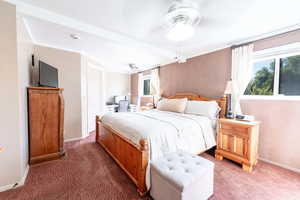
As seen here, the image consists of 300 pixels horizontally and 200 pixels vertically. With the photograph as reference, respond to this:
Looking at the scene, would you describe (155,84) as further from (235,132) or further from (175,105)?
(235,132)

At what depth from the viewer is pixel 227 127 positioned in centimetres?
221

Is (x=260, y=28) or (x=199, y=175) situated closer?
(x=199, y=175)

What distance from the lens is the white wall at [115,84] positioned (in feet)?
18.1

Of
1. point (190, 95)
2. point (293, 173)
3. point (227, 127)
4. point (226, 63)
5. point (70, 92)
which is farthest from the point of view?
point (190, 95)

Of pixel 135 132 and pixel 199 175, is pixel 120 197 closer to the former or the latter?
pixel 135 132

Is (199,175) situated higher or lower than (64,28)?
lower

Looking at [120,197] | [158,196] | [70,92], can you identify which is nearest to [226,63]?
[158,196]

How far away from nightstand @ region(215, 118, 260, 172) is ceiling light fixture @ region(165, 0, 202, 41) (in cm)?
170

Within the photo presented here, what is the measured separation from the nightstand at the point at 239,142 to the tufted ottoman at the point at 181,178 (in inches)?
38.2

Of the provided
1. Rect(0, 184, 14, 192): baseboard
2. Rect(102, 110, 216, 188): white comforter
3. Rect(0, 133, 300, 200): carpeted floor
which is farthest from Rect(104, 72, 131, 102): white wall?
Rect(0, 184, 14, 192): baseboard

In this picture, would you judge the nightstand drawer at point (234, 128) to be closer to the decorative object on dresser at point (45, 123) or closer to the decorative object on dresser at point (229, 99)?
the decorative object on dresser at point (229, 99)

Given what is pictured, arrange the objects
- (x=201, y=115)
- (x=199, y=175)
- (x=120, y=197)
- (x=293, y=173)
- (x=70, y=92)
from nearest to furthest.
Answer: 1. (x=199, y=175)
2. (x=120, y=197)
3. (x=293, y=173)
4. (x=201, y=115)
5. (x=70, y=92)

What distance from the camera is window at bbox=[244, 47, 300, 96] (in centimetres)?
202

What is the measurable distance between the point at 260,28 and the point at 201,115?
5.83 ft
